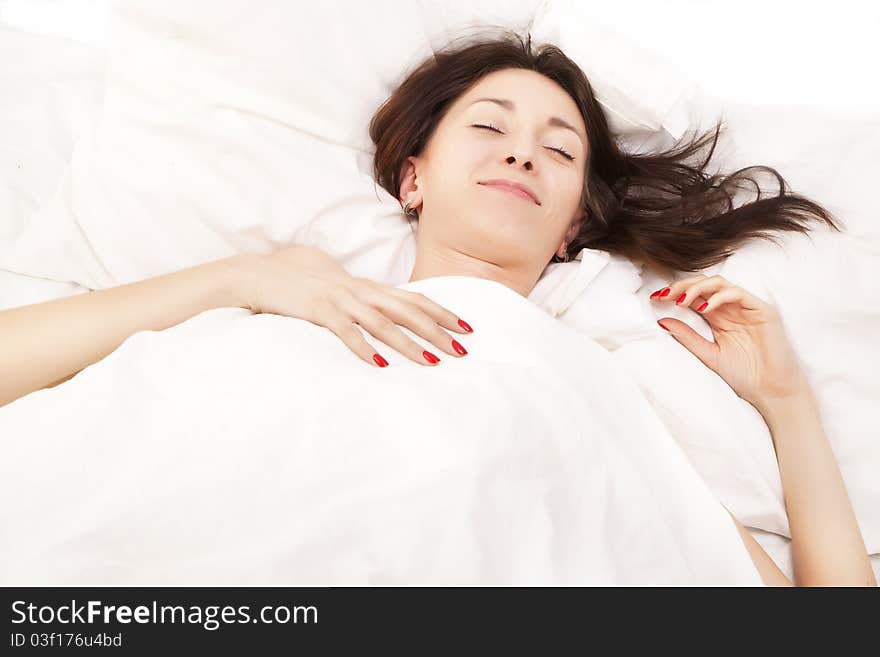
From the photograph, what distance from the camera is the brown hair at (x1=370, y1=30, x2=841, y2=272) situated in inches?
72.7

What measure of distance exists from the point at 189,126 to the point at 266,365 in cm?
75

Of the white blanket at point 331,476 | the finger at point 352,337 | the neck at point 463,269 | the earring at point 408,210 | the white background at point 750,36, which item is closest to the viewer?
the white blanket at point 331,476

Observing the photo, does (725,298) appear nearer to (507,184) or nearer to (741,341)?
(741,341)

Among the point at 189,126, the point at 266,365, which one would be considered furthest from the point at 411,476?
the point at 189,126

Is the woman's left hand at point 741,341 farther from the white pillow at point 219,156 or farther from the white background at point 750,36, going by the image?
the white background at point 750,36

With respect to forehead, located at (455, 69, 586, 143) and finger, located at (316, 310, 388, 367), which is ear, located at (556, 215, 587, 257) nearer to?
forehead, located at (455, 69, 586, 143)

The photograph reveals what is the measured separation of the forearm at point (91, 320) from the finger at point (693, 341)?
0.84m

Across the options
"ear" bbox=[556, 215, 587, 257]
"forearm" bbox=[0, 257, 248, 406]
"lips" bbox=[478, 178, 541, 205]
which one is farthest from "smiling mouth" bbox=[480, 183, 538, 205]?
"forearm" bbox=[0, 257, 248, 406]

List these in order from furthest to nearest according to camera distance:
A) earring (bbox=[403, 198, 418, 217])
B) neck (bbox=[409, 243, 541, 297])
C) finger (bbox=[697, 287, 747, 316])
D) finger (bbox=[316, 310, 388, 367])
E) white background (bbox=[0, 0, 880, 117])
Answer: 1. white background (bbox=[0, 0, 880, 117])
2. earring (bbox=[403, 198, 418, 217])
3. neck (bbox=[409, 243, 541, 297])
4. finger (bbox=[697, 287, 747, 316])
5. finger (bbox=[316, 310, 388, 367])

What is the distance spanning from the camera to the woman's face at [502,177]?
170 cm

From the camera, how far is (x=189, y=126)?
5.89ft

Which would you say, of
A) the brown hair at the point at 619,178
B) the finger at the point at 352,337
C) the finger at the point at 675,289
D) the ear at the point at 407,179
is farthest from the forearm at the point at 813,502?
the ear at the point at 407,179

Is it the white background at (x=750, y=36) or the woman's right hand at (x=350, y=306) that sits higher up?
the white background at (x=750, y=36)

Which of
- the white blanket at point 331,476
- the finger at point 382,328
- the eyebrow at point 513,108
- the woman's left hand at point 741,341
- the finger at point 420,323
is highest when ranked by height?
the eyebrow at point 513,108
